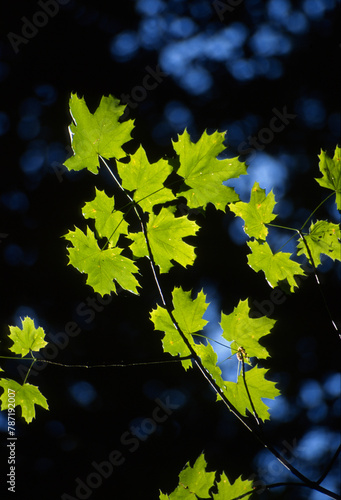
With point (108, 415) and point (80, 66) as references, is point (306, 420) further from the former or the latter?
point (80, 66)

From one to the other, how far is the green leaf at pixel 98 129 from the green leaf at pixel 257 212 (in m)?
0.69

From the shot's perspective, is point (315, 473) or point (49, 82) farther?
point (315, 473)

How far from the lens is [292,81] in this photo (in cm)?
543

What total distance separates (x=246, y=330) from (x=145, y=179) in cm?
80

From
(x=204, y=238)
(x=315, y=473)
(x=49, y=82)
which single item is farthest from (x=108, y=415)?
(x=49, y=82)

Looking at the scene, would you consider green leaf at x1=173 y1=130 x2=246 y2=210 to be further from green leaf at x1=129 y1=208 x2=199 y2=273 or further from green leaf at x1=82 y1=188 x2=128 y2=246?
green leaf at x1=82 y1=188 x2=128 y2=246

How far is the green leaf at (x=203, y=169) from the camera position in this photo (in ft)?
5.32

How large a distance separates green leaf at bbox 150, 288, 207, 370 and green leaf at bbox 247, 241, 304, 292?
16.9 inches

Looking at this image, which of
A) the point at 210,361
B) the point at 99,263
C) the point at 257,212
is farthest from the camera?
the point at 257,212

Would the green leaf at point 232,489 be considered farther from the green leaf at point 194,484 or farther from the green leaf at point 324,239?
the green leaf at point 324,239

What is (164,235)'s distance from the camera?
1675 mm

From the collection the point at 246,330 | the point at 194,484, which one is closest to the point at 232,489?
the point at 194,484

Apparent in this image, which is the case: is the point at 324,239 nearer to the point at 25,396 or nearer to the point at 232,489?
the point at 232,489

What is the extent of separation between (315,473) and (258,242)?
598 centimetres
